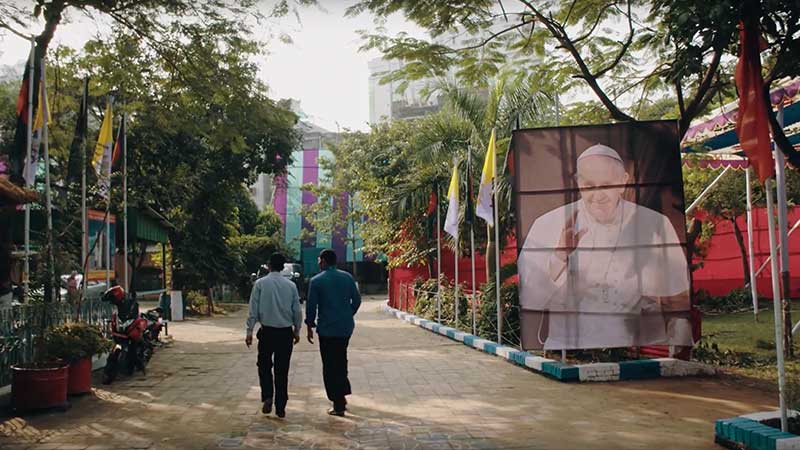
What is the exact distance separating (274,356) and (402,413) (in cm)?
147

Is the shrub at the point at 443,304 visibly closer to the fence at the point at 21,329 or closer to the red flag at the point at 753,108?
the fence at the point at 21,329

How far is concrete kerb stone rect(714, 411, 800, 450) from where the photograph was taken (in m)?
4.85

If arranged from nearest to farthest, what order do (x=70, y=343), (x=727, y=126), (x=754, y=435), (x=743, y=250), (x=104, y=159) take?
(x=754, y=435), (x=70, y=343), (x=727, y=126), (x=104, y=159), (x=743, y=250)

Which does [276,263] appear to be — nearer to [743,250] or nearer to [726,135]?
[726,135]

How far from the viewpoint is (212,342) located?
51.1 ft

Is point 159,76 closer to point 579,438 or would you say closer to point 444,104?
point 444,104

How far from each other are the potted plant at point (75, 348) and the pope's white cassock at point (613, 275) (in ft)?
18.9

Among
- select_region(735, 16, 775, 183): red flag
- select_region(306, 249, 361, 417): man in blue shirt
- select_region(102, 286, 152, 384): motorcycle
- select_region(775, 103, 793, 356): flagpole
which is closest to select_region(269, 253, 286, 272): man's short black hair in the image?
select_region(306, 249, 361, 417): man in blue shirt

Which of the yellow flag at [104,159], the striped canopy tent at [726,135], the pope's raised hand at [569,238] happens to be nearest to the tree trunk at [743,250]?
the striped canopy tent at [726,135]

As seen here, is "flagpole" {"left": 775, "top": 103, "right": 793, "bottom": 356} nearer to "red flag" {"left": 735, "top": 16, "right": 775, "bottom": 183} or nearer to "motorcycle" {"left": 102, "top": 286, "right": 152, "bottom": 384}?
"red flag" {"left": 735, "top": 16, "right": 775, "bottom": 183}

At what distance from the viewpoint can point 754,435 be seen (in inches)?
200

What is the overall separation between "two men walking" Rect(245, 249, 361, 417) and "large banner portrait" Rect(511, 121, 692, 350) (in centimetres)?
294

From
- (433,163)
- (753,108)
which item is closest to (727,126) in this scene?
(753,108)

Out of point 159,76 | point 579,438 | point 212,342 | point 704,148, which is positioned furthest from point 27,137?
point 704,148
